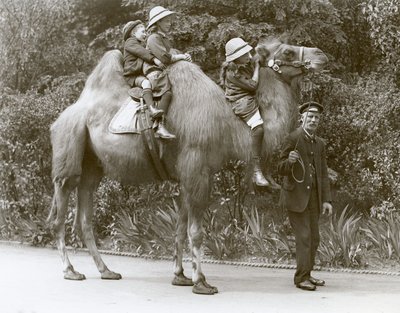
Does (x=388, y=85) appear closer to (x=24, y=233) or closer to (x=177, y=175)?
(x=177, y=175)

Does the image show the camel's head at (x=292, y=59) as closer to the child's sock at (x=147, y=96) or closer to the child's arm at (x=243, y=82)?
the child's arm at (x=243, y=82)

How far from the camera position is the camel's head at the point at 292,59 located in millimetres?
8680

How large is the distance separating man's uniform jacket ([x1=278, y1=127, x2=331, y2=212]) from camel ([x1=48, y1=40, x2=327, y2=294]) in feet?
0.73

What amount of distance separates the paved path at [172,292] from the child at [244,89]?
1.48 metres

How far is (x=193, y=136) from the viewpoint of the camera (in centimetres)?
862

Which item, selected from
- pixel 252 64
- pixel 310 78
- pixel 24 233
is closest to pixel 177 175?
pixel 252 64

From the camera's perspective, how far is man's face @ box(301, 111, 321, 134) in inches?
348

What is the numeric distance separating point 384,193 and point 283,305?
5.69 metres

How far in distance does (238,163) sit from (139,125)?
3.85m

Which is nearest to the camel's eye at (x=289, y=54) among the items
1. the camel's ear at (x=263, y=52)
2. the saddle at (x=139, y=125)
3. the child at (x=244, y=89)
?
the camel's ear at (x=263, y=52)

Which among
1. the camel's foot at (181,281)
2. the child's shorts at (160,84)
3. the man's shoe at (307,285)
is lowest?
the camel's foot at (181,281)

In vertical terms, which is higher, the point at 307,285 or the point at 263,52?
the point at 263,52

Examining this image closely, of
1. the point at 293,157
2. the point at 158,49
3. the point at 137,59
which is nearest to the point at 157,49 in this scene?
the point at 158,49

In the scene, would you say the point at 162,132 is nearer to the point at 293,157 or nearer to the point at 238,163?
the point at 293,157
